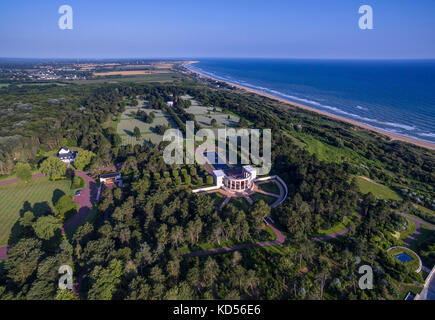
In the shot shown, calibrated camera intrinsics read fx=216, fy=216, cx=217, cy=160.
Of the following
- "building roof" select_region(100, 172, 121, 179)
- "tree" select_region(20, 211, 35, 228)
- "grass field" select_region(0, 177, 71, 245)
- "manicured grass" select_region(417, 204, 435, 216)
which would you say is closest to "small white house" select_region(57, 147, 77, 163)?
"grass field" select_region(0, 177, 71, 245)

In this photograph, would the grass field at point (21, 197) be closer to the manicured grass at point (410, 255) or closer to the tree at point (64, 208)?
the tree at point (64, 208)

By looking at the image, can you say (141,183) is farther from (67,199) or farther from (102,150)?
(102,150)

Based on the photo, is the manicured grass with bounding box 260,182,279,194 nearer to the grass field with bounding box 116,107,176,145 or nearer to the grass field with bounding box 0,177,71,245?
the grass field with bounding box 116,107,176,145

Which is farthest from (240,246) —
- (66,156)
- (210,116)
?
(210,116)

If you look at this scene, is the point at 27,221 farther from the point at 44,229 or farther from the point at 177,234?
the point at 177,234

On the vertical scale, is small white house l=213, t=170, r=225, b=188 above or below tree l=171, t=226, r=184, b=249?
above
